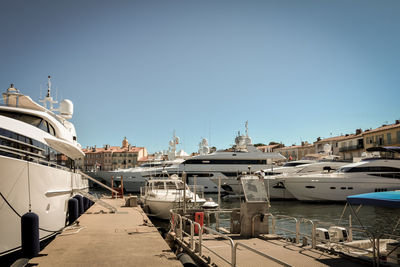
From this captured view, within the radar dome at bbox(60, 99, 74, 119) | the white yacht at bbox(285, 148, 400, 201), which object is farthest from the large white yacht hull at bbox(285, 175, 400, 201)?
the radar dome at bbox(60, 99, 74, 119)

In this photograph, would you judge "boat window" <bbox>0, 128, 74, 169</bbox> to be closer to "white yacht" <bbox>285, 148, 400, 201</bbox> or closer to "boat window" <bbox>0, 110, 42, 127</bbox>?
"boat window" <bbox>0, 110, 42, 127</bbox>

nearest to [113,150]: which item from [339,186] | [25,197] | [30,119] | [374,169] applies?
[339,186]

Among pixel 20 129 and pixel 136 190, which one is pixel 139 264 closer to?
pixel 20 129

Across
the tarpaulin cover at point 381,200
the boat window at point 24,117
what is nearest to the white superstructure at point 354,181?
the tarpaulin cover at point 381,200

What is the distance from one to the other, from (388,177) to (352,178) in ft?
11.3

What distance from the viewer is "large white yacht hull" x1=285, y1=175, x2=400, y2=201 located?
1247 inches

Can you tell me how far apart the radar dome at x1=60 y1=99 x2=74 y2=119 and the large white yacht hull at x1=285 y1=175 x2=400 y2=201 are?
2293 cm

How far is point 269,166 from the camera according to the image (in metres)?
46.8

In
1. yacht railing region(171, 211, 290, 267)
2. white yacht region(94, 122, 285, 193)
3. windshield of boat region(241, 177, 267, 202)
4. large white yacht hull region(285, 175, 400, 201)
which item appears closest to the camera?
yacht railing region(171, 211, 290, 267)

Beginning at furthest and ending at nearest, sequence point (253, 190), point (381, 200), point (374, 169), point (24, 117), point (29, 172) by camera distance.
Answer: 1. point (374, 169)
2. point (24, 117)
3. point (253, 190)
4. point (29, 172)
5. point (381, 200)

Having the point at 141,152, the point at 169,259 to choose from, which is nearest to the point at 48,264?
the point at 169,259

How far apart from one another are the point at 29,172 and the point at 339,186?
98.2 feet

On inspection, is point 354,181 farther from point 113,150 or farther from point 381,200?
point 113,150

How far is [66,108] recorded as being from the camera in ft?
72.4
